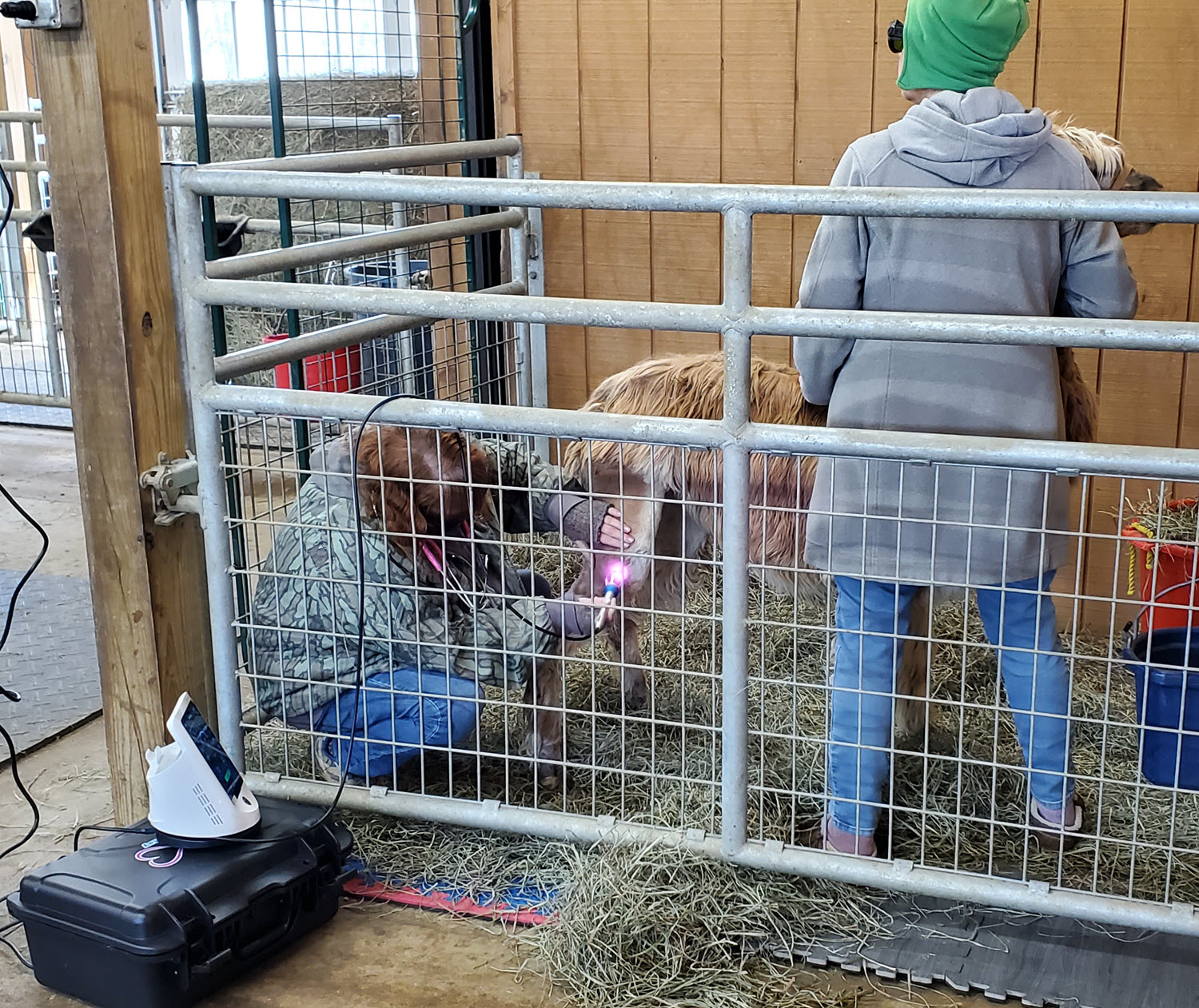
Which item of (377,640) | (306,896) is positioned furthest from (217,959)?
(377,640)

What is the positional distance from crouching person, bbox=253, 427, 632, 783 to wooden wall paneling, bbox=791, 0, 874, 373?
5.17 feet

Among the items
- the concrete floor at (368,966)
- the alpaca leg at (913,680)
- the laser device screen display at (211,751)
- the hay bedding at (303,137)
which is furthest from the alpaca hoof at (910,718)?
→ the hay bedding at (303,137)

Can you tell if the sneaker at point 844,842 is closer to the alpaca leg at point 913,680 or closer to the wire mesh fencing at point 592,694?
the wire mesh fencing at point 592,694

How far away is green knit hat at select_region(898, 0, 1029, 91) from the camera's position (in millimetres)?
2301

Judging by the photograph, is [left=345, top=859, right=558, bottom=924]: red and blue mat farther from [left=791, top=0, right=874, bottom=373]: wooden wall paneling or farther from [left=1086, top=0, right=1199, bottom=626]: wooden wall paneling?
[left=791, top=0, right=874, bottom=373]: wooden wall paneling

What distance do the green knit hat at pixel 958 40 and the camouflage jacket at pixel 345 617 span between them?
3.30 ft

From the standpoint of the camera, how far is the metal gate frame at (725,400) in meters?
2.05

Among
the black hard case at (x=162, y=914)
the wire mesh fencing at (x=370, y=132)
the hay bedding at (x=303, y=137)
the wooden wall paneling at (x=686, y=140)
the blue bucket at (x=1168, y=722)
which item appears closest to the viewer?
the black hard case at (x=162, y=914)

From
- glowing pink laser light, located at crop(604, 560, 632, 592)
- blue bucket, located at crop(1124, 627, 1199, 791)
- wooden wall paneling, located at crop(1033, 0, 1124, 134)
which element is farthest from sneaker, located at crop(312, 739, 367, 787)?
wooden wall paneling, located at crop(1033, 0, 1124, 134)

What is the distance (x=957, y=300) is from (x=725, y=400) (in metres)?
0.46

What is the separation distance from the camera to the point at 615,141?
4.10m

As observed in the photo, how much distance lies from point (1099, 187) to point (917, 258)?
1.43 ft

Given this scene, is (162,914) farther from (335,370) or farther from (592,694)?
→ (335,370)

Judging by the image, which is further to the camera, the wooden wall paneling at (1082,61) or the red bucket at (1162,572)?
the wooden wall paneling at (1082,61)
